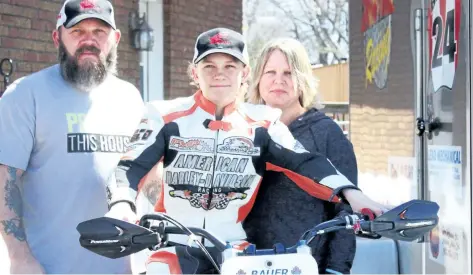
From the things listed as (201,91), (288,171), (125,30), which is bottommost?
(288,171)

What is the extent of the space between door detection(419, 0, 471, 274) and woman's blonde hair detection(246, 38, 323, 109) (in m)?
0.81

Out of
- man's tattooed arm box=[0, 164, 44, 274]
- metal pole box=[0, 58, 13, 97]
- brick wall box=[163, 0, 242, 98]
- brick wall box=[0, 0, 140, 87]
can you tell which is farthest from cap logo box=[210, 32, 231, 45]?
brick wall box=[163, 0, 242, 98]

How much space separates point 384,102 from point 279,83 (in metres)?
2.23

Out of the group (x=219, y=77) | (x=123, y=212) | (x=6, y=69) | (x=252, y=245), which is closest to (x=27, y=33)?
(x=6, y=69)

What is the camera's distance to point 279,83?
3.73 metres

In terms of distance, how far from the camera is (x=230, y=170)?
304 cm

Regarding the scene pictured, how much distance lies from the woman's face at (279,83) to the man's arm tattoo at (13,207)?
3.90ft

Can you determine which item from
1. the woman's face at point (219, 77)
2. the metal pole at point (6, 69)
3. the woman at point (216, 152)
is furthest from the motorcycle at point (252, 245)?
the metal pole at point (6, 69)

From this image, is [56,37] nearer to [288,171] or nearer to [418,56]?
[288,171]

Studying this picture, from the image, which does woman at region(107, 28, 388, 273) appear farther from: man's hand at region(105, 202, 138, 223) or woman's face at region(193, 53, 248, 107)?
man's hand at region(105, 202, 138, 223)

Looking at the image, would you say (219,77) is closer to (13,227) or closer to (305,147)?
(305,147)

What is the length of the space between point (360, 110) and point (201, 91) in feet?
11.9

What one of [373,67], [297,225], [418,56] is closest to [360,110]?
[373,67]

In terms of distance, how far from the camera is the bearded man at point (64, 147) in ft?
10.4
